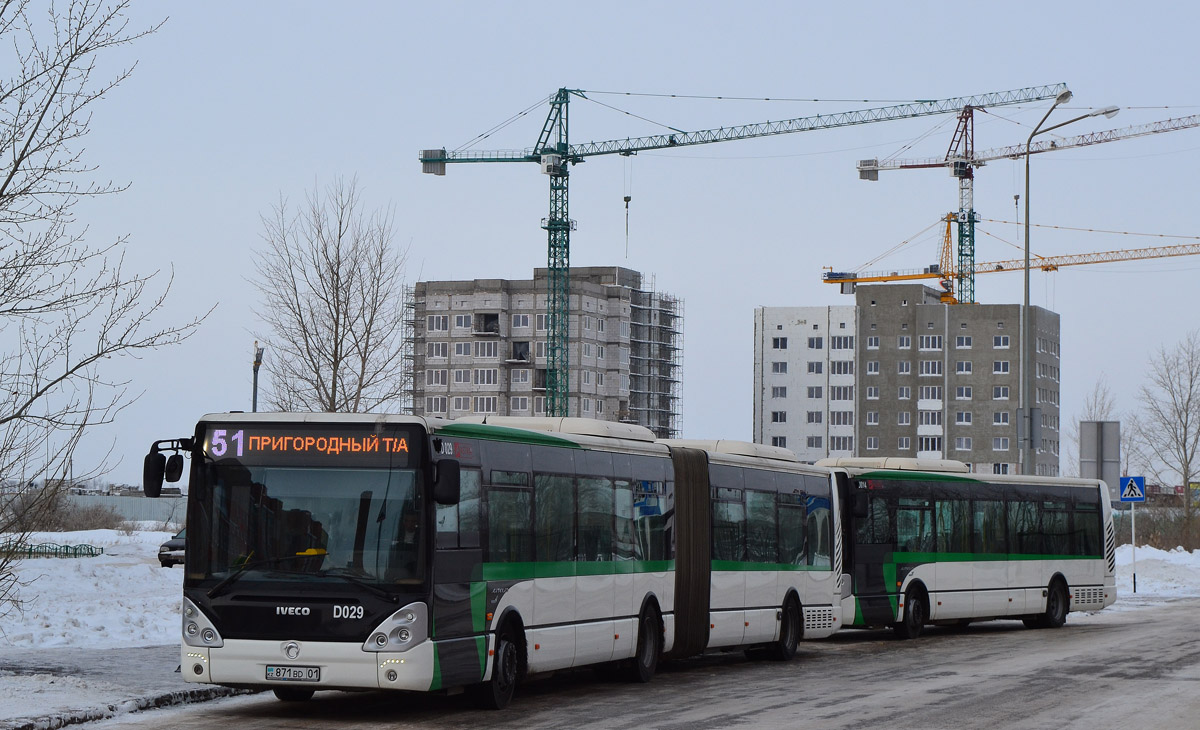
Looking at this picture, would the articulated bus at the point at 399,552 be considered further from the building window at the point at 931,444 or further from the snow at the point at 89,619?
the building window at the point at 931,444

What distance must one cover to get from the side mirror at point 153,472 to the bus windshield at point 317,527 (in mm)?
582

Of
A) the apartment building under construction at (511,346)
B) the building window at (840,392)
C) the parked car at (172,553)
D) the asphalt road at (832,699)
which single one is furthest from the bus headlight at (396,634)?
the building window at (840,392)

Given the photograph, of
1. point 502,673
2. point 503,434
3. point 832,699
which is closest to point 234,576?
point 502,673

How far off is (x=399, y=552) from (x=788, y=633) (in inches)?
416

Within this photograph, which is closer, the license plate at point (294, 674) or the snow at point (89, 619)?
the license plate at point (294, 674)

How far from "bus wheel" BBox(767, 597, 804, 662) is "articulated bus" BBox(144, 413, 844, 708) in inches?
202

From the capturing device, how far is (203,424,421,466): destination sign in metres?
14.6

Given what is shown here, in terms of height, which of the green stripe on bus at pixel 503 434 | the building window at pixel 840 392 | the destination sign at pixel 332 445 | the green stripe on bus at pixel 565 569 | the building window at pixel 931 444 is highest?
the building window at pixel 840 392

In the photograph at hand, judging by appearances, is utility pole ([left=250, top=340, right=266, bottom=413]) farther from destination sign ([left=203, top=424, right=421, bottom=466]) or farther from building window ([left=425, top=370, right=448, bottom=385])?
building window ([left=425, top=370, right=448, bottom=385])

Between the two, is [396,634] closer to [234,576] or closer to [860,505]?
[234,576]

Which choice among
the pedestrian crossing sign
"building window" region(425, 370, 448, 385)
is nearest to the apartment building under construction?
"building window" region(425, 370, 448, 385)

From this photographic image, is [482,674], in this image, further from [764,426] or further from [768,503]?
[764,426]

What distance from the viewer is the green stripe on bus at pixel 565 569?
15833 millimetres

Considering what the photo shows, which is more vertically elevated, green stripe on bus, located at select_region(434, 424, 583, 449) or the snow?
green stripe on bus, located at select_region(434, 424, 583, 449)
